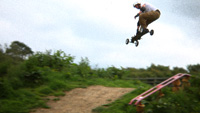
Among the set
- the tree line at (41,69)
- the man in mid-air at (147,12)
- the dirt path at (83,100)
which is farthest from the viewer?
the tree line at (41,69)

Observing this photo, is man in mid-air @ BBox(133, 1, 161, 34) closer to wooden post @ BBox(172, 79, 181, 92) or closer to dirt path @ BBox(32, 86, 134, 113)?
wooden post @ BBox(172, 79, 181, 92)

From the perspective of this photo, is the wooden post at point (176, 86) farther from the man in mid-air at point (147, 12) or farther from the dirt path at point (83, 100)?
the man in mid-air at point (147, 12)

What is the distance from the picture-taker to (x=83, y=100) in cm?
830

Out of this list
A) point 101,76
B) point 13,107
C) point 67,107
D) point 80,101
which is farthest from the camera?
point 101,76

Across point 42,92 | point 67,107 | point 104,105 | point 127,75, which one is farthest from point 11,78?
point 127,75

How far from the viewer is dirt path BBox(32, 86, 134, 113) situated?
7.11 metres

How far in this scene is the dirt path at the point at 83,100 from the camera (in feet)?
23.3

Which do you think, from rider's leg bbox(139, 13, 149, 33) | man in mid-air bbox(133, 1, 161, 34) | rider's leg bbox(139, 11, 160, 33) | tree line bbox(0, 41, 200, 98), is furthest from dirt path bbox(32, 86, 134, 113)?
man in mid-air bbox(133, 1, 161, 34)

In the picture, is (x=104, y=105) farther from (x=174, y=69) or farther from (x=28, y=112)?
(x=174, y=69)

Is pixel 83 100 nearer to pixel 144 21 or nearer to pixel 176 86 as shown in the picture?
pixel 176 86

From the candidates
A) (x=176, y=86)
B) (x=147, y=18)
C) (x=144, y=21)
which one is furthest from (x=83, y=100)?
(x=147, y=18)

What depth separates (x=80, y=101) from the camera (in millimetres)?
8164

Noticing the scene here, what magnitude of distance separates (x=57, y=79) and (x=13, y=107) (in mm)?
3847

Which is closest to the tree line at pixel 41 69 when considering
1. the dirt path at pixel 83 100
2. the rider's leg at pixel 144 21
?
the dirt path at pixel 83 100
